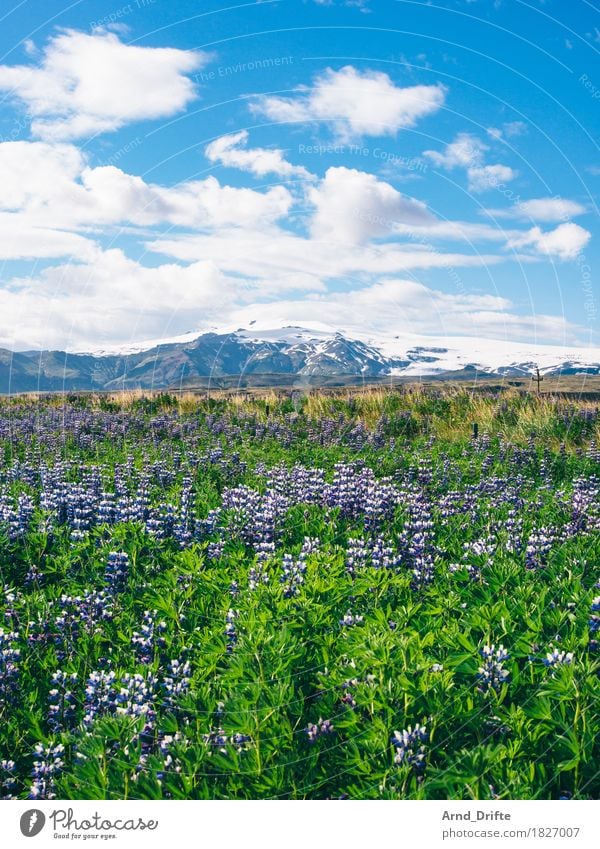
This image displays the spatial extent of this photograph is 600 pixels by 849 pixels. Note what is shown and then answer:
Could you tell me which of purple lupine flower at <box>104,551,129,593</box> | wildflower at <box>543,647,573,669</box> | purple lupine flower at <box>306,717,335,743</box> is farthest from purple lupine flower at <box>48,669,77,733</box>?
wildflower at <box>543,647,573,669</box>

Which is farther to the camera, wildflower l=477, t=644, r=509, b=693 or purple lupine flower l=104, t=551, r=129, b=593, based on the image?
purple lupine flower l=104, t=551, r=129, b=593

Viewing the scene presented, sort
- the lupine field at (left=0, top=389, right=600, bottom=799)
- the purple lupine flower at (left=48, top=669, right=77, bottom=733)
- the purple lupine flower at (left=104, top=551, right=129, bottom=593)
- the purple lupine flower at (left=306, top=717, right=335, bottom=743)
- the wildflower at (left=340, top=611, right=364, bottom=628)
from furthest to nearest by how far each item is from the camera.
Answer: the purple lupine flower at (left=104, top=551, right=129, bottom=593), the wildflower at (left=340, top=611, right=364, bottom=628), the purple lupine flower at (left=48, top=669, right=77, bottom=733), the purple lupine flower at (left=306, top=717, right=335, bottom=743), the lupine field at (left=0, top=389, right=600, bottom=799)

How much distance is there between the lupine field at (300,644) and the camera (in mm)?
3020

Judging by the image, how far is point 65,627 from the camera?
4.93m

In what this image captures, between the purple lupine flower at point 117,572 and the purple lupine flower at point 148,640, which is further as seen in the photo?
the purple lupine flower at point 117,572

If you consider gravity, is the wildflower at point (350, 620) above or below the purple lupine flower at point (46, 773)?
above

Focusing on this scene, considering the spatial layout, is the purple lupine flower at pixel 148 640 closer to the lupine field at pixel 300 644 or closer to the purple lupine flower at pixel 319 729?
the lupine field at pixel 300 644

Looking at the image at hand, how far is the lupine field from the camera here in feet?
9.91

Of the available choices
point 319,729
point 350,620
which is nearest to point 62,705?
point 319,729

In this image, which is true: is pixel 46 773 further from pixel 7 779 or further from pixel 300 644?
pixel 300 644

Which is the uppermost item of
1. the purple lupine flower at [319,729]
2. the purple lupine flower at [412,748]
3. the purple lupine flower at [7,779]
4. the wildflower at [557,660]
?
the wildflower at [557,660]

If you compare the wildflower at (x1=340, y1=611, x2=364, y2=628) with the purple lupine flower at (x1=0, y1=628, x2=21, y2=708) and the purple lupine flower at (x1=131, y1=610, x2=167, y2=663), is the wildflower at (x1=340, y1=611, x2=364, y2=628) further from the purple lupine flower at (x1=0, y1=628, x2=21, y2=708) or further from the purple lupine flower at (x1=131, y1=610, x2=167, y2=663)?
the purple lupine flower at (x1=0, y1=628, x2=21, y2=708)

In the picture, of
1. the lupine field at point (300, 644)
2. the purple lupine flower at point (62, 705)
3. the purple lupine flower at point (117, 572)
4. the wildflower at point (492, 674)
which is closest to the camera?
the lupine field at point (300, 644)

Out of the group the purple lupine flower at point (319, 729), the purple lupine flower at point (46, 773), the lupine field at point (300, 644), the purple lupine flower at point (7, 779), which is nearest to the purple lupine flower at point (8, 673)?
→ the lupine field at point (300, 644)
